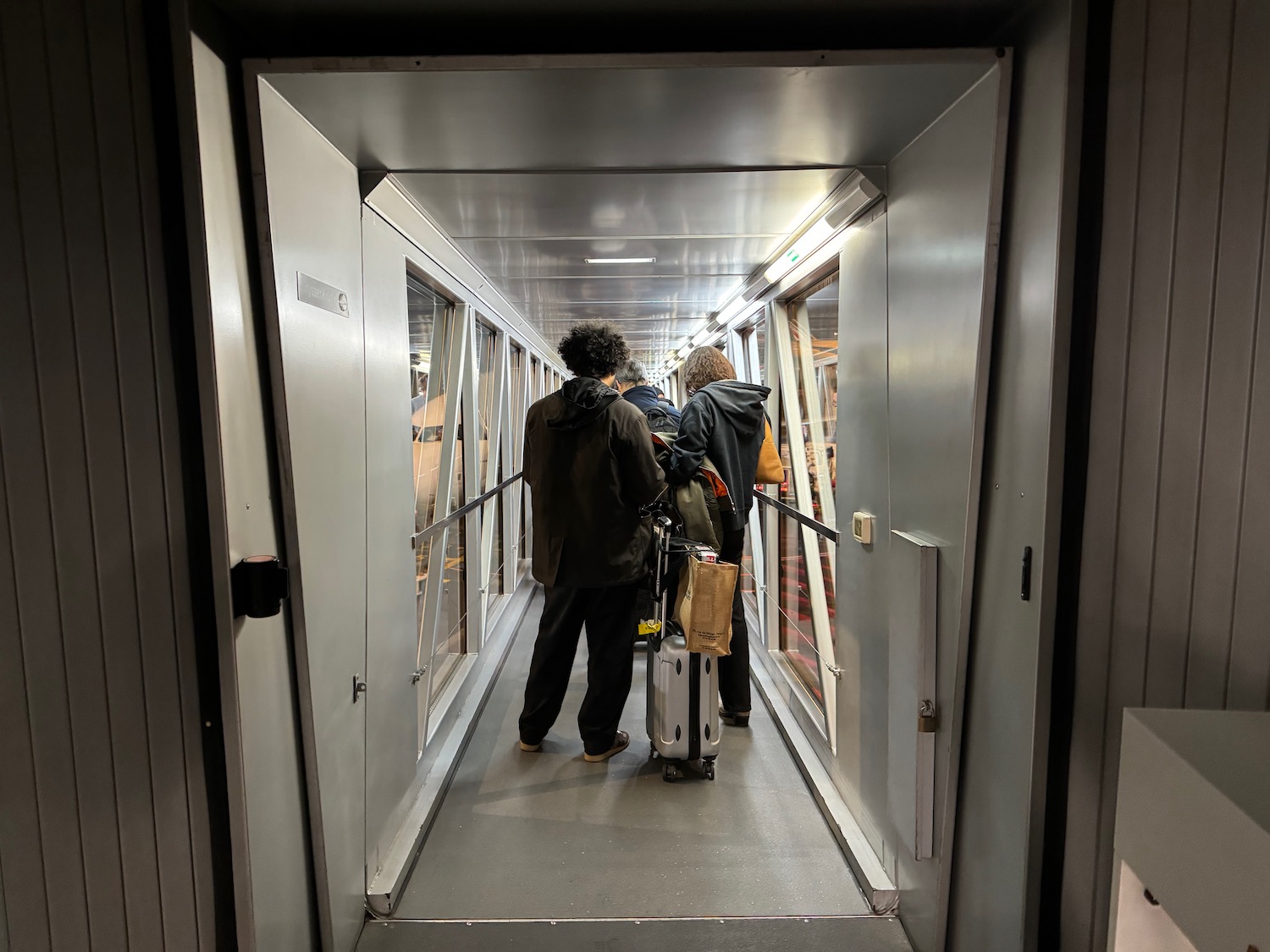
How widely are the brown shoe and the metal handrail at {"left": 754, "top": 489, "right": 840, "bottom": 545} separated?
1316mm

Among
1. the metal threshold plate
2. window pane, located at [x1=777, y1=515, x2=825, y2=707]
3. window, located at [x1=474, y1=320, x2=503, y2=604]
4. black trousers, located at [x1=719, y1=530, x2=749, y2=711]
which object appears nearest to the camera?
the metal threshold plate

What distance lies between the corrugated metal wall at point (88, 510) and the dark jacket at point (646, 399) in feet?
6.93

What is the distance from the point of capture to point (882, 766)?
7.45ft

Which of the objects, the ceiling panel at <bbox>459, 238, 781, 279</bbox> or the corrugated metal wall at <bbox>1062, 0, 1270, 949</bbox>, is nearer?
the corrugated metal wall at <bbox>1062, 0, 1270, 949</bbox>

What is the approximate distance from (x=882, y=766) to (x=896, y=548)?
0.77 m

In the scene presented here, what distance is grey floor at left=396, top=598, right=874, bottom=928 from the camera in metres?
2.21

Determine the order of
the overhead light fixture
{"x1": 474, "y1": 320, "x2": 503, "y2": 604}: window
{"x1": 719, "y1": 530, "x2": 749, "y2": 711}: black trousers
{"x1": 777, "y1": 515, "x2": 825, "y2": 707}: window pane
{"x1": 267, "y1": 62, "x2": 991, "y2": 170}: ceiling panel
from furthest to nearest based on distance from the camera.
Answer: {"x1": 474, "y1": 320, "x2": 503, "y2": 604}: window, {"x1": 777, "y1": 515, "x2": 825, "y2": 707}: window pane, {"x1": 719, "y1": 530, "x2": 749, "y2": 711}: black trousers, the overhead light fixture, {"x1": 267, "y1": 62, "x2": 991, "y2": 170}: ceiling panel

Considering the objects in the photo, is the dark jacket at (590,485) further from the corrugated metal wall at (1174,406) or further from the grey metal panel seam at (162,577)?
the corrugated metal wall at (1174,406)

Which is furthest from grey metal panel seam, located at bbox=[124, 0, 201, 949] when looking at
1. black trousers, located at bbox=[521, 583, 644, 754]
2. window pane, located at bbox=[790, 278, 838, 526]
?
window pane, located at bbox=[790, 278, 838, 526]

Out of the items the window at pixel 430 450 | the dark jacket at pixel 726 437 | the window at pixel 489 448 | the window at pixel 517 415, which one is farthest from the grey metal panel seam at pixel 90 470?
the window at pixel 517 415

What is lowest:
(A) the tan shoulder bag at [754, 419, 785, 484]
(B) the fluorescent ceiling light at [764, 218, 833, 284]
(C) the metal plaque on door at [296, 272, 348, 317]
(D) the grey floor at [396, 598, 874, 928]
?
(D) the grey floor at [396, 598, 874, 928]

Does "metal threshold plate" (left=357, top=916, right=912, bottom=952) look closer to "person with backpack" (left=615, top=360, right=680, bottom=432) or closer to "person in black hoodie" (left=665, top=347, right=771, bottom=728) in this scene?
"person in black hoodie" (left=665, top=347, right=771, bottom=728)

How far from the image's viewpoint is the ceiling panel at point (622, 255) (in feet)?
10.0

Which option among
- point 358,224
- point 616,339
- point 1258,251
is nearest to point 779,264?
point 616,339
